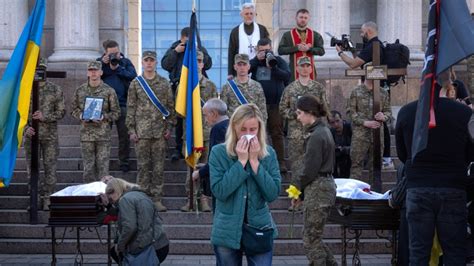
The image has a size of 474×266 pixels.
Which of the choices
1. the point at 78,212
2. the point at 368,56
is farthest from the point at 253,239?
the point at 368,56

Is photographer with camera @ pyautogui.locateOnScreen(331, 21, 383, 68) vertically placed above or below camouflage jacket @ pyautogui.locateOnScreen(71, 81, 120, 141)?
above

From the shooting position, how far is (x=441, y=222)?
694cm

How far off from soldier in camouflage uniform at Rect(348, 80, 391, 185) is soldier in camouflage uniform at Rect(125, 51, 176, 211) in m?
2.76

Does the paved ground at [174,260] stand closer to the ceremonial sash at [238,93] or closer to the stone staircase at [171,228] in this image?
the stone staircase at [171,228]

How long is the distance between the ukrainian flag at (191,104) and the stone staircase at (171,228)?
0.93 m

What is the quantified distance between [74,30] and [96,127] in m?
4.82

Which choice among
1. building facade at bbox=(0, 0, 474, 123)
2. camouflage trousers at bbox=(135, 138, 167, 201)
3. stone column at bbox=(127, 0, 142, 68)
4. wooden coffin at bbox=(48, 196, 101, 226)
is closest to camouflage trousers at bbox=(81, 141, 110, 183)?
camouflage trousers at bbox=(135, 138, 167, 201)

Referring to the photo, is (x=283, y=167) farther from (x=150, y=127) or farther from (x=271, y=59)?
(x=150, y=127)

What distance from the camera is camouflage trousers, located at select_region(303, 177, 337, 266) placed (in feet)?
28.4

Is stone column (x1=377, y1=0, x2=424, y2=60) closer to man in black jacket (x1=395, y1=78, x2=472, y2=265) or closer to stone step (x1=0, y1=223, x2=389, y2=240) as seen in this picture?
stone step (x1=0, y1=223, x2=389, y2=240)

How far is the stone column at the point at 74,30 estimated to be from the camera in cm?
1673

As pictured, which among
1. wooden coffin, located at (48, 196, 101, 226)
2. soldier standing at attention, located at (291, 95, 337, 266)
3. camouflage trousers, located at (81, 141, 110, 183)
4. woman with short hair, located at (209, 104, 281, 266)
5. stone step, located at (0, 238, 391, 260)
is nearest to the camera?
woman with short hair, located at (209, 104, 281, 266)

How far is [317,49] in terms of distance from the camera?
14.0 m

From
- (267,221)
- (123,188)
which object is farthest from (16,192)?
(267,221)
